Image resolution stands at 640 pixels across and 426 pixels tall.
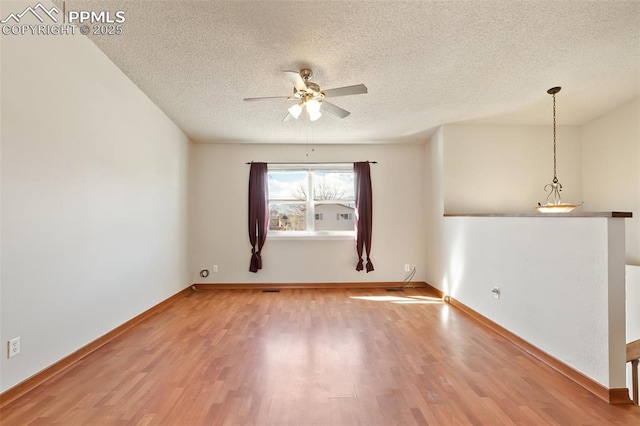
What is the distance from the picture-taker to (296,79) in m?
2.37

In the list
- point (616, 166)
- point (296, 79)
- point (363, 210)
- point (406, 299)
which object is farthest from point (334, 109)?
point (616, 166)

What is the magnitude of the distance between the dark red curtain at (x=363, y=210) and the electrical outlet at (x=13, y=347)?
3891 millimetres

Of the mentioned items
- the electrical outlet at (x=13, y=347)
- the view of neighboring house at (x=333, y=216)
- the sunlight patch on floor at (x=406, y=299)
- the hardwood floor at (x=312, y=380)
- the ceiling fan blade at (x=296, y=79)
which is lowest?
the sunlight patch on floor at (x=406, y=299)

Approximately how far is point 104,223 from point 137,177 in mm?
759

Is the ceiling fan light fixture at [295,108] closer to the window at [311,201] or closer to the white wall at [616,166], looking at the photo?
the window at [311,201]

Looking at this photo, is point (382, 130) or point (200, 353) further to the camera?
point (382, 130)

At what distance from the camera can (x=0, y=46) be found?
1727mm

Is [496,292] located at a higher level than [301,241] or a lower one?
lower

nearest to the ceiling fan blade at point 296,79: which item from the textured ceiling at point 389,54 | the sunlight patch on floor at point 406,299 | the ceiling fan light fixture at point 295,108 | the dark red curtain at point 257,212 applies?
the ceiling fan light fixture at point 295,108

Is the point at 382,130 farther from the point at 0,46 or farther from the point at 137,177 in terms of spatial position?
the point at 0,46

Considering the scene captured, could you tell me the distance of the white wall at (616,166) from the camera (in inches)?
135

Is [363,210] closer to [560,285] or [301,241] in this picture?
[301,241]

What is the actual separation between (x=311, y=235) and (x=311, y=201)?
1.96ft

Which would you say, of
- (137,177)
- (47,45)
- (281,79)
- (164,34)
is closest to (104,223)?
(137,177)
